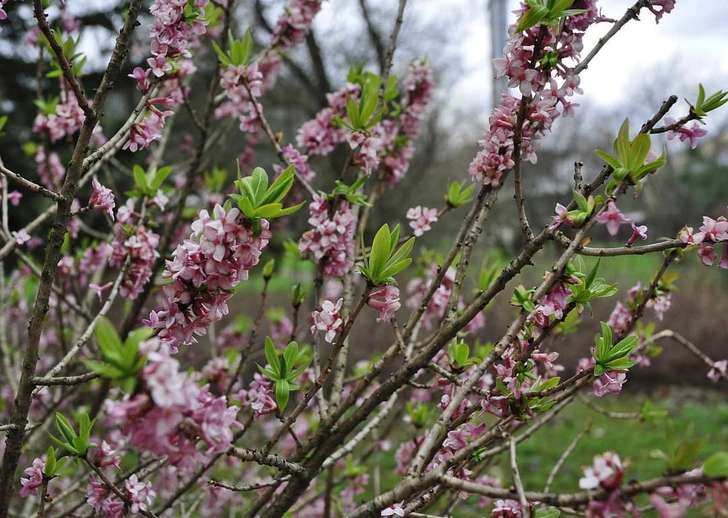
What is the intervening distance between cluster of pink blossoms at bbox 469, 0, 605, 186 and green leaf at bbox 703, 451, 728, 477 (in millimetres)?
711

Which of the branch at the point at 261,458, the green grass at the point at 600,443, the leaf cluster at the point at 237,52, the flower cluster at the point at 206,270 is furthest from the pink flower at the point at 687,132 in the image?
the green grass at the point at 600,443

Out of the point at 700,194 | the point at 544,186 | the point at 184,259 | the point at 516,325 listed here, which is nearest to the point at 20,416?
the point at 184,259

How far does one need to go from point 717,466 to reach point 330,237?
1.07m

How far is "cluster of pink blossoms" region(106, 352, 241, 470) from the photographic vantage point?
0.73 m

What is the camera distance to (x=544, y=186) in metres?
9.71

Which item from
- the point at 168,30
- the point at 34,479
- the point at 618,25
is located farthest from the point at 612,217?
the point at 34,479

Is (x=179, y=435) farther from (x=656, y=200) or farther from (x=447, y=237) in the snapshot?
(x=656, y=200)

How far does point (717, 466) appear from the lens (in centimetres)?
75

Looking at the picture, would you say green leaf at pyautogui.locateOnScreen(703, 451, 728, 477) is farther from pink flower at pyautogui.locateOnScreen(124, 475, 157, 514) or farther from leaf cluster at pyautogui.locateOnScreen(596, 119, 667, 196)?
pink flower at pyautogui.locateOnScreen(124, 475, 157, 514)

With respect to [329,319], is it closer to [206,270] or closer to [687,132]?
[206,270]

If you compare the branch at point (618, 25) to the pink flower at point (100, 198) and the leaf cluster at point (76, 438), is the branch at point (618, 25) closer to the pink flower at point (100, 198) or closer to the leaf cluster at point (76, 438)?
the pink flower at point (100, 198)

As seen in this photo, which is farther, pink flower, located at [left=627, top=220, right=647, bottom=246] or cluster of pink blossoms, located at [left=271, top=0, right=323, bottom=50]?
cluster of pink blossoms, located at [left=271, top=0, right=323, bottom=50]

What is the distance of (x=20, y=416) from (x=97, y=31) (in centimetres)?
560

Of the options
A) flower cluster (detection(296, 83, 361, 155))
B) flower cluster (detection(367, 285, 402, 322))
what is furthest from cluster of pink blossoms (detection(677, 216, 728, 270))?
flower cluster (detection(296, 83, 361, 155))
